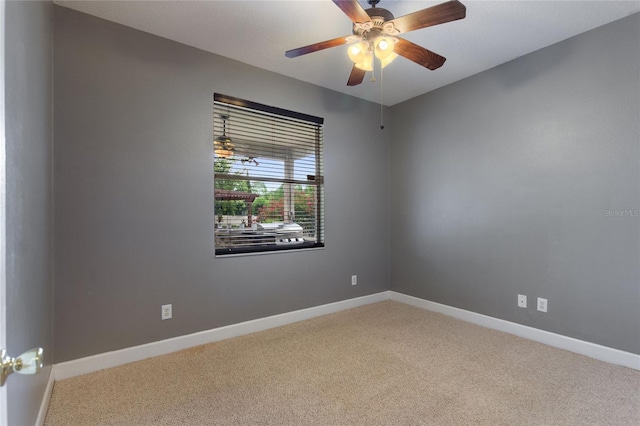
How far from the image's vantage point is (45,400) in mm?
1738

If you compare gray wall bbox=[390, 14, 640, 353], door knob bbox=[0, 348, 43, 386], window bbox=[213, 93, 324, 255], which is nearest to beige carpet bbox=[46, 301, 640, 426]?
gray wall bbox=[390, 14, 640, 353]

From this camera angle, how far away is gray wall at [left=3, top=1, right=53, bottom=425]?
43.2 inches

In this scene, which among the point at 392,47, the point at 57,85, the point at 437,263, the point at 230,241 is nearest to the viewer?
the point at 392,47

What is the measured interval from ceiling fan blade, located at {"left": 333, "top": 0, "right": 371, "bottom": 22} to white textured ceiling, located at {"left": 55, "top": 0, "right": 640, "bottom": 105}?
47cm

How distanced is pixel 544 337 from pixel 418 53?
101 inches

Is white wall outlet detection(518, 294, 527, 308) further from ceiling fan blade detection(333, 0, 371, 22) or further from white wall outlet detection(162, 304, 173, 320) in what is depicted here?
white wall outlet detection(162, 304, 173, 320)

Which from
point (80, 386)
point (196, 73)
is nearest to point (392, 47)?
point (196, 73)

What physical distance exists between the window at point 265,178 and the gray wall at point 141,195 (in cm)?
11

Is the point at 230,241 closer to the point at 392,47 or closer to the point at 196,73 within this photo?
the point at 196,73

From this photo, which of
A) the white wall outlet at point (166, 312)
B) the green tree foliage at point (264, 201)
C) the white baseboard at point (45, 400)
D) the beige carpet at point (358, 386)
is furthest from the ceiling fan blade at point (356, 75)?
the white baseboard at point (45, 400)

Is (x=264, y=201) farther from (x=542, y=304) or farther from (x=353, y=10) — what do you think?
(x=542, y=304)

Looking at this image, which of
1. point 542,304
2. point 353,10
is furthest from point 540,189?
point 353,10

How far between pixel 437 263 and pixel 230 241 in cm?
229

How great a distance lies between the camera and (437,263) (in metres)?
3.46
